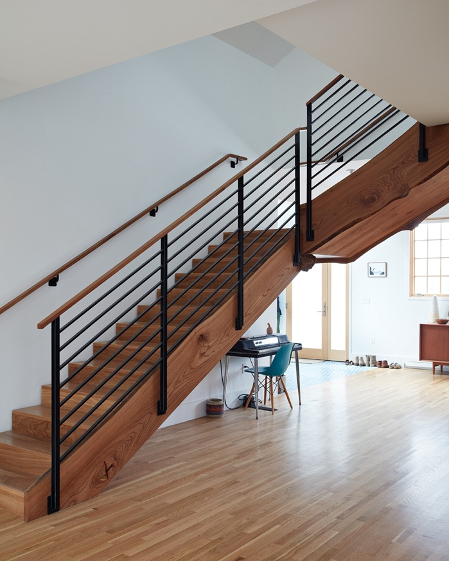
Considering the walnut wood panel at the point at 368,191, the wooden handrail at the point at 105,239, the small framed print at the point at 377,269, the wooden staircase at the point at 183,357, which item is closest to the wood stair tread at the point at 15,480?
the wooden staircase at the point at 183,357

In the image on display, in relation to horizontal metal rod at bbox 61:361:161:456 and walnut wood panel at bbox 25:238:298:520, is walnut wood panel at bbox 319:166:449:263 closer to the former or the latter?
walnut wood panel at bbox 25:238:298:520

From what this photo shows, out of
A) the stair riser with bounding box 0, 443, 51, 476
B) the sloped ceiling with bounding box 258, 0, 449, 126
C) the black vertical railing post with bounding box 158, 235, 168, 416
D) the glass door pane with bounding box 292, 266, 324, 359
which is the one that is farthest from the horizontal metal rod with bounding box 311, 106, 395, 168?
the glass door pane with bounding box 292, 266, 324, 359

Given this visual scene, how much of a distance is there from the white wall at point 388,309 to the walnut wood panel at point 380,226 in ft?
14.3

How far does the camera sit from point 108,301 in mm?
5094

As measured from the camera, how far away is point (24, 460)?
12.0 ft

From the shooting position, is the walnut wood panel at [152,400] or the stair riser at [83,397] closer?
the walnut wood panel at [152,400]

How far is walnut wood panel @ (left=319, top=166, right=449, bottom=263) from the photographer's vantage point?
157 inches

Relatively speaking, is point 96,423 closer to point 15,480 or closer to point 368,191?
point 15,480

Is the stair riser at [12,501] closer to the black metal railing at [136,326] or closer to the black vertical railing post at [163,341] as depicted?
the black metal railing at [136,326]

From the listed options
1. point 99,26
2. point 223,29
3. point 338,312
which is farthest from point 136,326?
point 338,312

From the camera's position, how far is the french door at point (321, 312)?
1048 cm

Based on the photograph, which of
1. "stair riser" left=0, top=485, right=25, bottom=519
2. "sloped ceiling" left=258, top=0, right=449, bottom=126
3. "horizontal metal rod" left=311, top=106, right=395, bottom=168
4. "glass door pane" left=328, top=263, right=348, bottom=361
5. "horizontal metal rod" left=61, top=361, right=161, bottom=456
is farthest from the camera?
"glass door pane" left=328, top=263, right=348, bottom=361

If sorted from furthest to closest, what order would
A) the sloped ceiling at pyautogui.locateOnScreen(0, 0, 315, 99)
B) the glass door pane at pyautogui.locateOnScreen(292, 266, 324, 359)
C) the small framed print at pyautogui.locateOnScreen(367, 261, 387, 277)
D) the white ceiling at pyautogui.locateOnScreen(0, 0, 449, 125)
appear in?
the glass door pane at pyautogui.locateOnScreen(292, 266, 324, 359), the small framed print at pyautogui.locateOnScreen(367, 261, 387, 277), the sloped ceiling at pyautogui.locateOnScreen(0, 0, 315, 99), the white ceiling at pyautogui.locateOnScreen(0, 0, 449, 125)

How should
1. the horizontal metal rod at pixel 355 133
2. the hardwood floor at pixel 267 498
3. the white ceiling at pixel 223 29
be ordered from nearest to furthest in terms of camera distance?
the white ceiling at pixel 223 29 → the hardwood floor at pixel 267 498 → the horizontal metal rod at pixel 355 133
